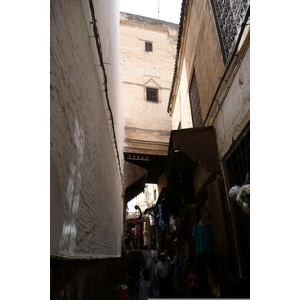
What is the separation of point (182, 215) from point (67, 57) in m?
8.40

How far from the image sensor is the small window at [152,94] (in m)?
12.1

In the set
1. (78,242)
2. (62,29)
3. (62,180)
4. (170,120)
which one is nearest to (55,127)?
(62,180)

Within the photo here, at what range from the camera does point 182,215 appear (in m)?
9.48

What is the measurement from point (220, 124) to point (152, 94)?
7776 millimetres

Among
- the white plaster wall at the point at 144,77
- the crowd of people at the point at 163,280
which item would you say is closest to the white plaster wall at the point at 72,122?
the crowd of people at the point at 163,280

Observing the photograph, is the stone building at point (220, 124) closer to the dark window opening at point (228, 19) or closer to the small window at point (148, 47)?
the dark window opening at point (228, 19)

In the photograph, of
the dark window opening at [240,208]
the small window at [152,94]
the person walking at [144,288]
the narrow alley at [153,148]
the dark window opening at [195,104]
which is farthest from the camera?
the small window at [152,94]

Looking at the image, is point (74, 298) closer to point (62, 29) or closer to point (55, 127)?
point (55, 127)

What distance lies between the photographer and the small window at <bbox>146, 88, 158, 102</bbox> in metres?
12.1

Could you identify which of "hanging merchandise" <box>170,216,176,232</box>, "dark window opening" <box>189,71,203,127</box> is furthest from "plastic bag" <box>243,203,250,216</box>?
"hanging merchandise" <box>170,216,176,232</box>

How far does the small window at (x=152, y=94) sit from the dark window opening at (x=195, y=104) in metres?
4.61

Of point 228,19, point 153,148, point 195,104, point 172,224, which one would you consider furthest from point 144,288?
point 172,224

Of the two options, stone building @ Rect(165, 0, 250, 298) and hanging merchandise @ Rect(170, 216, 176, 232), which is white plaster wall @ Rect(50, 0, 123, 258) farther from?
hanging merchandise @ Rect(170, 216, 176, 232)

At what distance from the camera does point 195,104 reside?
7164mm
